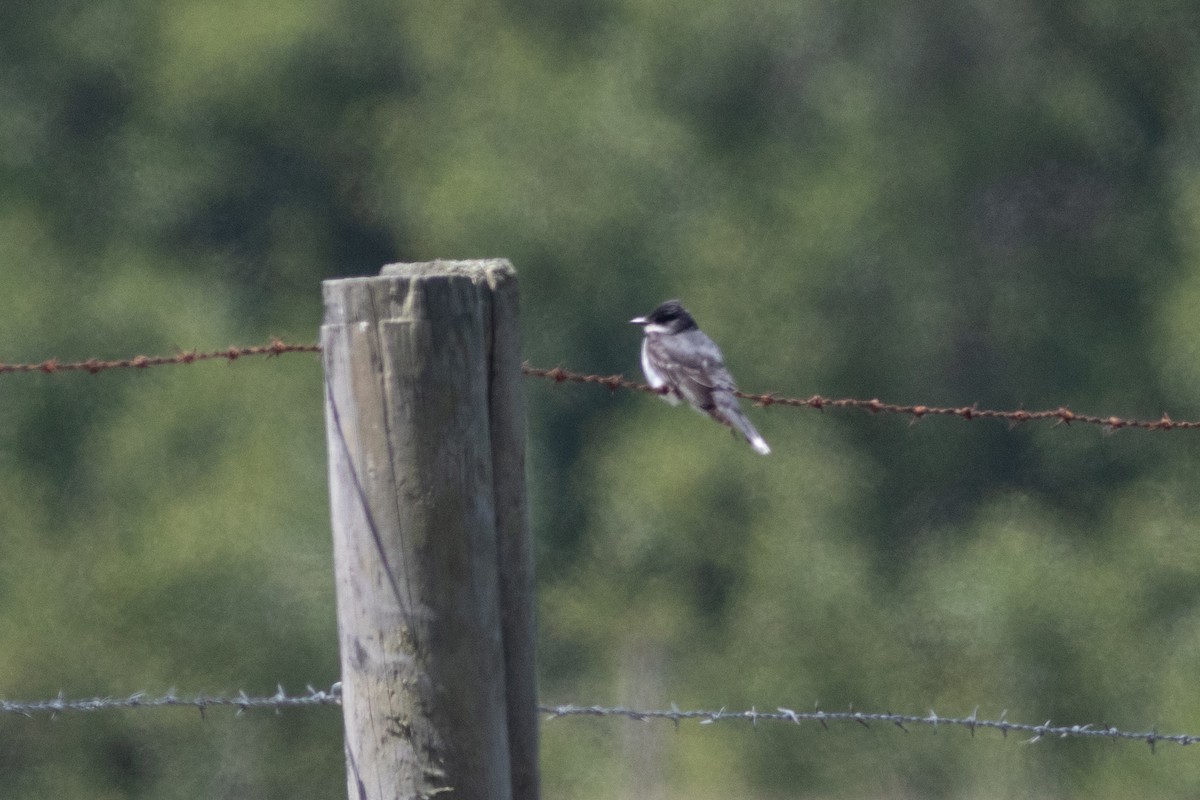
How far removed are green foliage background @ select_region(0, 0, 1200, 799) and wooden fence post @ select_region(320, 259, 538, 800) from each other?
11.9 meters

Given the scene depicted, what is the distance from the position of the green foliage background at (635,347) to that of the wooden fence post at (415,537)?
11902 millimetres

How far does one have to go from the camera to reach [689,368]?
23.2 ft

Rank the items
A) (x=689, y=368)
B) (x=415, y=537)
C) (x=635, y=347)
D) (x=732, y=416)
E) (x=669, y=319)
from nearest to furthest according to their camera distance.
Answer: (x=415, y=537) → (x=732, y=416) → (x=689, y=368) → (x=669, y=319) → (x=635, y=347)

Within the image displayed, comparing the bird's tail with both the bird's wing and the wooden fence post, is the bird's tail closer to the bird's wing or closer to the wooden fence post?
the bird's wing

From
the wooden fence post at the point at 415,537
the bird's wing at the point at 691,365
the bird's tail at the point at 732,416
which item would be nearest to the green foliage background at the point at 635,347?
the bird's wing at the point at 691,365

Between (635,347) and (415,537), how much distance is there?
14.0 metres

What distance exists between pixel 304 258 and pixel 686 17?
4.36 meters

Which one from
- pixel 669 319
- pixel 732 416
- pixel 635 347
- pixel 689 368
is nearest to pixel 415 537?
pixel 732 416

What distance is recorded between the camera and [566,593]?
15000 millimetres

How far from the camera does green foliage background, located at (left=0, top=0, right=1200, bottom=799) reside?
14734 millimetres

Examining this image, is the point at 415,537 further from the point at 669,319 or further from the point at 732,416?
the point at 669,319

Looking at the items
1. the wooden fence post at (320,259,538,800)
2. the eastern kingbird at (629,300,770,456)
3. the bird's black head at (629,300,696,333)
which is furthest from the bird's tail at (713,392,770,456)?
the wooden fence post at (320,259,538,800)

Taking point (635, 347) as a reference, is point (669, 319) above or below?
below

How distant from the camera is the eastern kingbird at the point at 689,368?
271 inches
